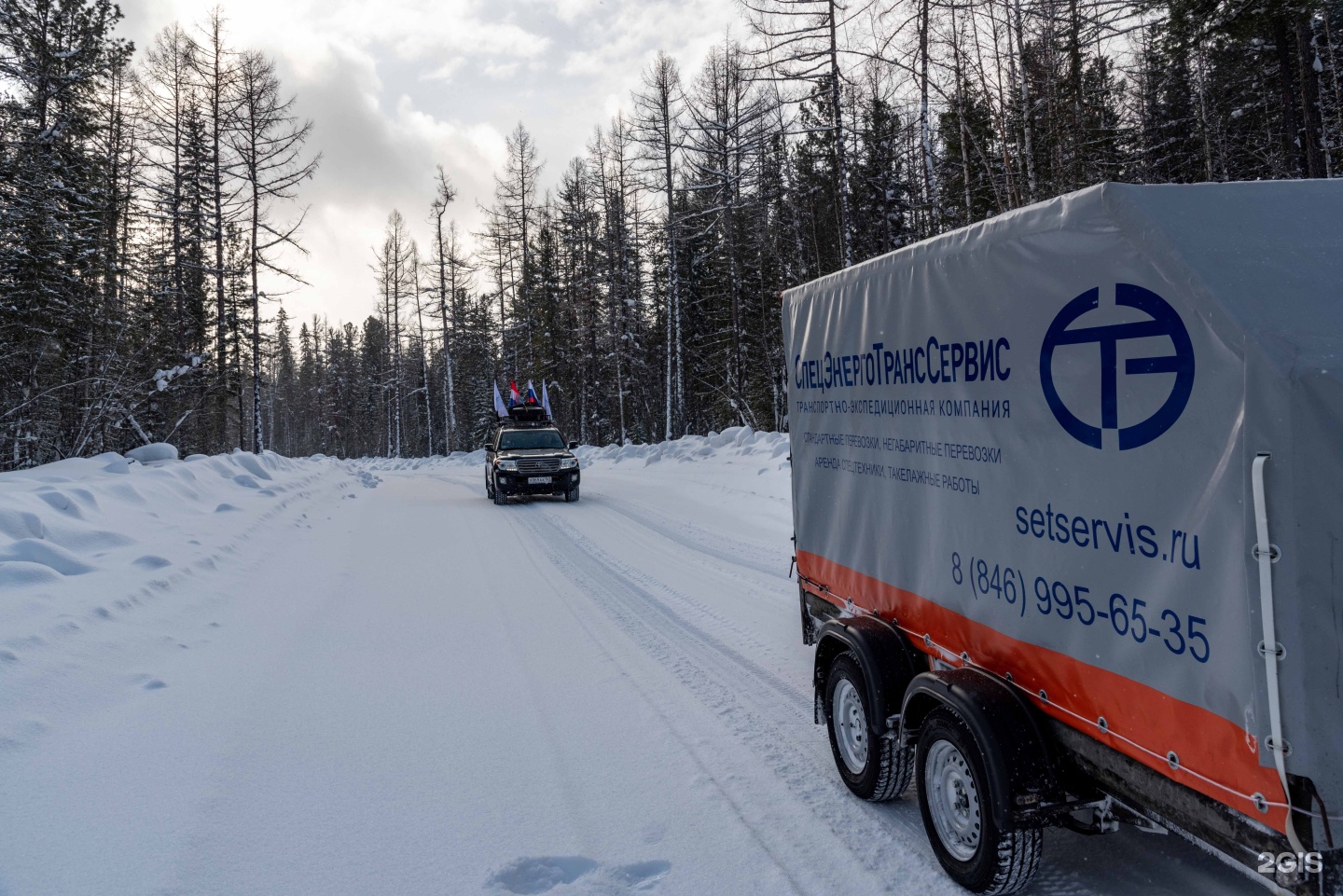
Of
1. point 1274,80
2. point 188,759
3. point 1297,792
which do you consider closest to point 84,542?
point 188,759

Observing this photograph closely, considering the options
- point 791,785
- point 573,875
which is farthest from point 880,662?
point 573,875

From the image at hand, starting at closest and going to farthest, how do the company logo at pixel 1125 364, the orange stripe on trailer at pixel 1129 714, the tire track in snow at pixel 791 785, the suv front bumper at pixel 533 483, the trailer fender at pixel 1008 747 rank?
the orange stripe on trailer at pixel 1129 714 → the company logo at pixel 1125 364 → the trailer fender at pixel 1008 747 → the tire track in snow at pixel 791 785 → the suv front bumper at pixel 533 483

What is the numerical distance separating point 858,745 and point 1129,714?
187 cm

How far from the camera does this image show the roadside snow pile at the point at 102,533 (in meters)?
6.46

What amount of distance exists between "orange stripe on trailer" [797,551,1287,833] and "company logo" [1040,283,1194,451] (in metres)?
0.83

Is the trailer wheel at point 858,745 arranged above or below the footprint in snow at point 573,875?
above

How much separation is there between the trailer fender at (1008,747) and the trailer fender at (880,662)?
0.63 meters

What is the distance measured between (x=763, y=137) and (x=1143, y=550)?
2652 centimetres

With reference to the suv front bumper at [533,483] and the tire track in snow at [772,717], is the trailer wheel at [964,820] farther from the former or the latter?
the suv front bumper at [533,483]

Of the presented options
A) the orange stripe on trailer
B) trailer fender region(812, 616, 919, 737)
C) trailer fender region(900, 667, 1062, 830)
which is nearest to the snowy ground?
trailer fender region(812, 616, 919, 737)

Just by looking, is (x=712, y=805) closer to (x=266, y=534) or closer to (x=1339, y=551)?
(x=1339, y=551)

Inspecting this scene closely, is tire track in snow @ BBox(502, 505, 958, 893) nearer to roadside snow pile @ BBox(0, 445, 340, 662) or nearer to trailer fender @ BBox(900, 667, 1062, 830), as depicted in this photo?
trailer fender @ BBox(900, 667, 1062, 830)

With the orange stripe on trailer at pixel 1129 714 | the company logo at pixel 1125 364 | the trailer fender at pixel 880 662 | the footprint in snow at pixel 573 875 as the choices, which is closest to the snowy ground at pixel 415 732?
the footprint in snow at pixel 573 875

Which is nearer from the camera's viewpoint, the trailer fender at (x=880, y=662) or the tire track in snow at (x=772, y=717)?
the tire track in snow at (x=772, y=717)
